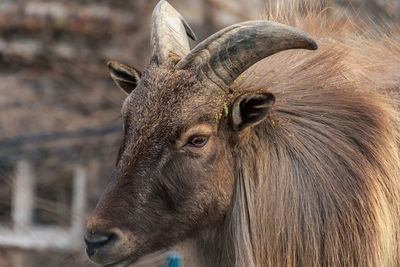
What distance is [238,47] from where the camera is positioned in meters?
2.92

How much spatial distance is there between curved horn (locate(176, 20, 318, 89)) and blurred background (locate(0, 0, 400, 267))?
4689mm

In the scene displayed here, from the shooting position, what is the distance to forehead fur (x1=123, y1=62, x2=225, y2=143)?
9.70ft

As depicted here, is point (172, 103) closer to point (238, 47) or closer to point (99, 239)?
point (238, 47)

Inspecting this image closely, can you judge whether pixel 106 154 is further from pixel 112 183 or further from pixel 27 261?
pixel 112 183

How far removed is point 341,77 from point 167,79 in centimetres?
109

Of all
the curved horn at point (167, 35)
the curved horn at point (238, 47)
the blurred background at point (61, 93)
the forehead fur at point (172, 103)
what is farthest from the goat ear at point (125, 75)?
the blurred background at point (61, 93)

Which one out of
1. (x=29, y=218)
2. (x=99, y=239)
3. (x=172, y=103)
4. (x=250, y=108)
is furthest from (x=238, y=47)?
(x=29, y=218)

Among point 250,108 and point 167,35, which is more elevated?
point 167,35

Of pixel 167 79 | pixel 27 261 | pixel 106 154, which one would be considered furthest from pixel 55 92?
pixel 167 79

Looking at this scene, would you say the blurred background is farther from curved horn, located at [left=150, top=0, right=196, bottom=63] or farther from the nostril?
the nostril

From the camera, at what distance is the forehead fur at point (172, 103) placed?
2.96 m

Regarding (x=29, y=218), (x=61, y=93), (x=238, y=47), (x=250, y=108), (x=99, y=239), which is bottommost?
(x=99, y=239)

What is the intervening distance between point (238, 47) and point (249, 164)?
69 cm

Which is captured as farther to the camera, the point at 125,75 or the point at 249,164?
the point at 125,75
